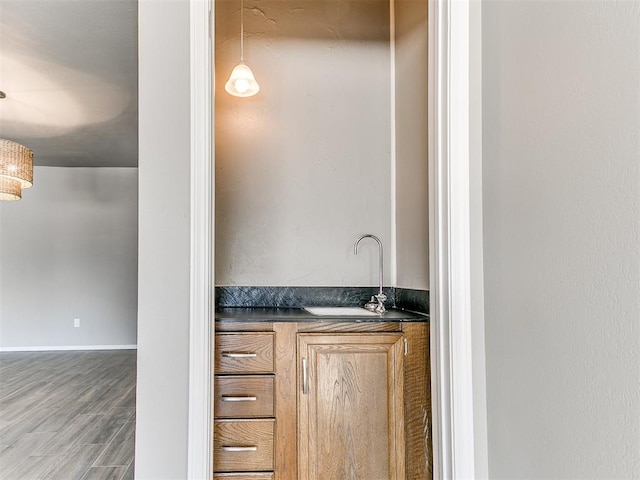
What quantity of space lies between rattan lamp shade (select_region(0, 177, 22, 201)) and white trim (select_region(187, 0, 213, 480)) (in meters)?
3.03

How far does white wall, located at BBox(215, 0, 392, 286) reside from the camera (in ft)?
7.92

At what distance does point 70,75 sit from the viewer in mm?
3533

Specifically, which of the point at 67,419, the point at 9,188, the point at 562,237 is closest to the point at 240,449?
the point at 562,237

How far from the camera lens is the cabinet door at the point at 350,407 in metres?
1.82

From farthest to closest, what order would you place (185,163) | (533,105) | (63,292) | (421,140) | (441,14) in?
1. (63,292)
2. (421,140)
3. (441,14)
4. (185,163)
5. (533,105)

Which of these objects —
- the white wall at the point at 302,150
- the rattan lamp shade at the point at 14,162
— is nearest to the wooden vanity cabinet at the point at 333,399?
the white wall at the point at 302,150

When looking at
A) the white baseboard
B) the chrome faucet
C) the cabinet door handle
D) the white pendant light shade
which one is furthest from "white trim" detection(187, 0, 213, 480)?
the white baseboard

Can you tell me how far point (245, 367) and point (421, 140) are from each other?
1224 mm

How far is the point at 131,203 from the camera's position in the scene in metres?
6.47

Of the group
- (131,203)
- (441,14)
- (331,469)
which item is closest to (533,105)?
(441,14)

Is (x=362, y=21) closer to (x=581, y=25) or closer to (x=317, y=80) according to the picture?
(x=317, y=80)

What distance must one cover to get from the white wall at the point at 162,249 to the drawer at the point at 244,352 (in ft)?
1.47

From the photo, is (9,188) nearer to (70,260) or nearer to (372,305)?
(70,260)

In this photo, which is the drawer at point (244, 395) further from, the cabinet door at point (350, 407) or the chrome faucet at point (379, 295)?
the chrome faucet at point (379, 295)
